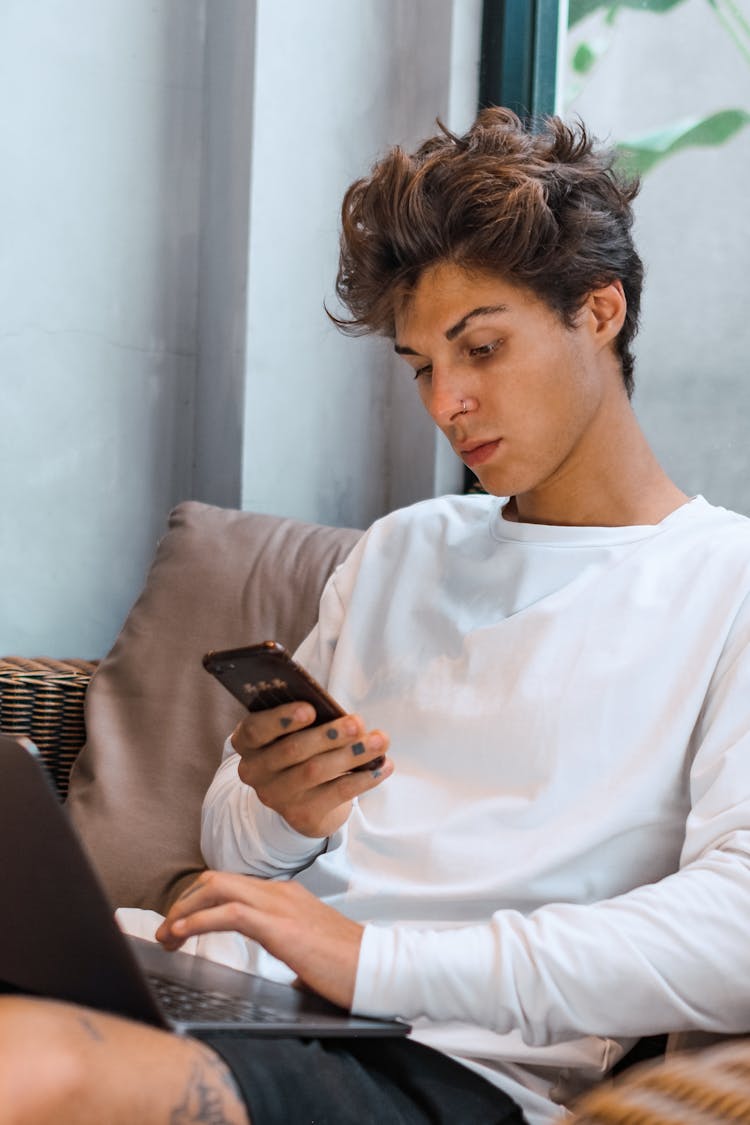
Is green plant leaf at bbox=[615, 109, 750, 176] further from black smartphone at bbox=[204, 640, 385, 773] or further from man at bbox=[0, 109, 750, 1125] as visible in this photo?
black smartphone at bbox=[204, 640, 385, 773]

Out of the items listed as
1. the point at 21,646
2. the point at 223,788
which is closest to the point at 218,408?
the point at 21,646

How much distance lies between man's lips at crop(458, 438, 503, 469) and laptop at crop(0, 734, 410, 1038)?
23.1 inches

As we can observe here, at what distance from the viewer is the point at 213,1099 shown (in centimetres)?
82

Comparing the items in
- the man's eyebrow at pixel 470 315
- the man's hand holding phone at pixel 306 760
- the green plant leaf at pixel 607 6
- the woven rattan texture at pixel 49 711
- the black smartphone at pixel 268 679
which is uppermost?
the green plant leaf at pixel 607 6

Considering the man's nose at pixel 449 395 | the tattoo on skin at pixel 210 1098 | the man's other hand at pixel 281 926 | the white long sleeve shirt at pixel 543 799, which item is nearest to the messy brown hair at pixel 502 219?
the man's nose at pixel 449 395

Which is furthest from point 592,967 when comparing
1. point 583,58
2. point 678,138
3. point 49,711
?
point 583,58

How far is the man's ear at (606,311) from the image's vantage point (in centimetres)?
134

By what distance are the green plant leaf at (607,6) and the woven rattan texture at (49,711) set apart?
1.37m

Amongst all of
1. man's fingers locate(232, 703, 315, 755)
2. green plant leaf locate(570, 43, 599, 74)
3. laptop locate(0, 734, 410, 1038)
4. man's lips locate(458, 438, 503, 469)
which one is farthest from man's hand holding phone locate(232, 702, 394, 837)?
green plant leaf locate(570, 43, 599, 74)

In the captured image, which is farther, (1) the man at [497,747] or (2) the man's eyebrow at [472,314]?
(2) the man's eyebrow at [472,314]

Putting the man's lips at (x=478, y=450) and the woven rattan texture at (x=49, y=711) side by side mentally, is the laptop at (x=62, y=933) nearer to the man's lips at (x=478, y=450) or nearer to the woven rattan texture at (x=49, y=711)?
the man's lips at (x=478, y=450)

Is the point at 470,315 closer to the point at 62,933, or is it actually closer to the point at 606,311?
the point at 606,311

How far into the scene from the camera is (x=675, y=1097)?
0.67 m

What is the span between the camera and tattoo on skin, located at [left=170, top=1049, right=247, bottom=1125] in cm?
80
